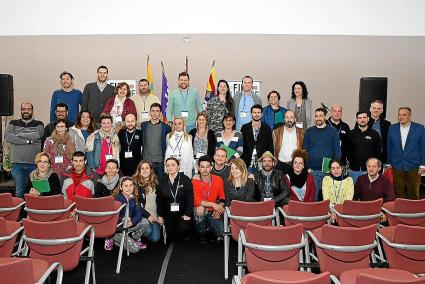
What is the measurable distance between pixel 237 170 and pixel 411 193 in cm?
256

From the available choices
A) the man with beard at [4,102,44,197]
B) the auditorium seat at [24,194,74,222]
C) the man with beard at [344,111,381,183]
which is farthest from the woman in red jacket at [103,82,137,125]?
the man with beard at [344,111,381,183]

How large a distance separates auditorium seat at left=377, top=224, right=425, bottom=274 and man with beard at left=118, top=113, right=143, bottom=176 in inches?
137

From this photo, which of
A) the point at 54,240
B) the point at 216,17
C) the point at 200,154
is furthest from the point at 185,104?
the point at 54,240

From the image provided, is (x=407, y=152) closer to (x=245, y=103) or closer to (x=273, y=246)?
(x=245, y=103)

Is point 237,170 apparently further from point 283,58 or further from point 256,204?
point 283,58

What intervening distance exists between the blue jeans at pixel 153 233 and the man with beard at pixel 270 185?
3.76 feet

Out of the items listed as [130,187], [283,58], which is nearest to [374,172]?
[130,187]

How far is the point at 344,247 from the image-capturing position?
323cm

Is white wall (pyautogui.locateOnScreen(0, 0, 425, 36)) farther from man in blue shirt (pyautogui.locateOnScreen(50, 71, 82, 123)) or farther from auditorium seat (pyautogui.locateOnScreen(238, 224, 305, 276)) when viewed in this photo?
auditorium seat (pyautogui.locateOnScreen(238, 224, 305, 276))

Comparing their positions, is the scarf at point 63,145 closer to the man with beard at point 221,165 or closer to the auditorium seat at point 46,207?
the auditorium seat at point 46,207

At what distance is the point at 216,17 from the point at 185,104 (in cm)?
229

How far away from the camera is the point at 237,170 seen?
5211 millimetres

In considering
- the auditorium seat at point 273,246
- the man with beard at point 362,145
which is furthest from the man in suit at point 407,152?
the auditorium seat at point 273,246

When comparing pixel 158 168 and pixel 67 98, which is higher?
pixel 67 98
